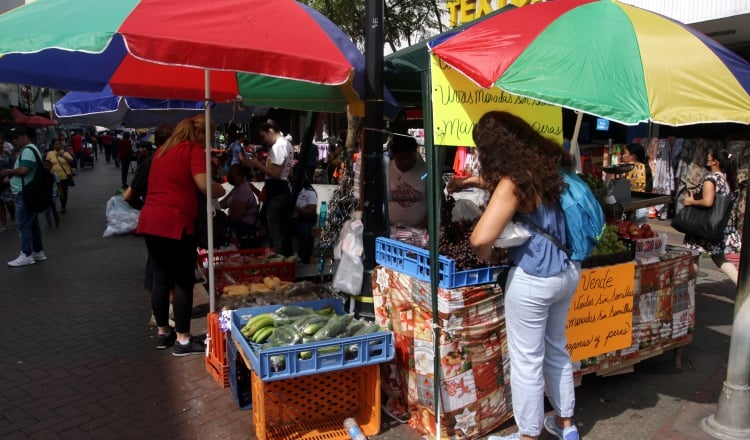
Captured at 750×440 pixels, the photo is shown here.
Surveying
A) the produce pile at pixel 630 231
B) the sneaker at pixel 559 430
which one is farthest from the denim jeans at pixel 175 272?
the produce pile at pixel 630 231

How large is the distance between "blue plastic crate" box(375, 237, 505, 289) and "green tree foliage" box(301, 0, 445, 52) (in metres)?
10.4

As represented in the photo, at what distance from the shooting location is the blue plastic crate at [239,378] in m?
3.75

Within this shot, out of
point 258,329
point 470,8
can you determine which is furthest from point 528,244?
point 470,8

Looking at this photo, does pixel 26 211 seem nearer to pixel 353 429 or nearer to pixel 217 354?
pixel 217 354

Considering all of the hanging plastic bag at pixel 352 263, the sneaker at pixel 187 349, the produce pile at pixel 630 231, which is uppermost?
the produce pile at pixel 630 231

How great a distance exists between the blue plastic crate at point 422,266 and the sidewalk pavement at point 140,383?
100 centimetres

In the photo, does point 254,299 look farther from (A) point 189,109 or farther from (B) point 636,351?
(A) point 189,109

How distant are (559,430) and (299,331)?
5.25 ft

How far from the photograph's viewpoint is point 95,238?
10.1 m

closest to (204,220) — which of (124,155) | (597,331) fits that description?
(597,331)

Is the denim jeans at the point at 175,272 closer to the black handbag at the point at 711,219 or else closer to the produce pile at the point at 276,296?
the produce pile at the point at 276,296

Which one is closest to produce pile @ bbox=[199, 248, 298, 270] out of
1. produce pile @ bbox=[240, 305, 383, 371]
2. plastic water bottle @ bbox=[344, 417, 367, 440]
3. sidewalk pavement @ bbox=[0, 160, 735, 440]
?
sidewalk pavement @ bbox=[0, 160, 735, 440]

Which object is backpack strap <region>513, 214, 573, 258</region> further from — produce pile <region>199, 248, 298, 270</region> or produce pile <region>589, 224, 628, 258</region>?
produce pile <region>199, 248, 298, 270</region>

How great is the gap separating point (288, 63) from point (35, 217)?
20.5 ft
